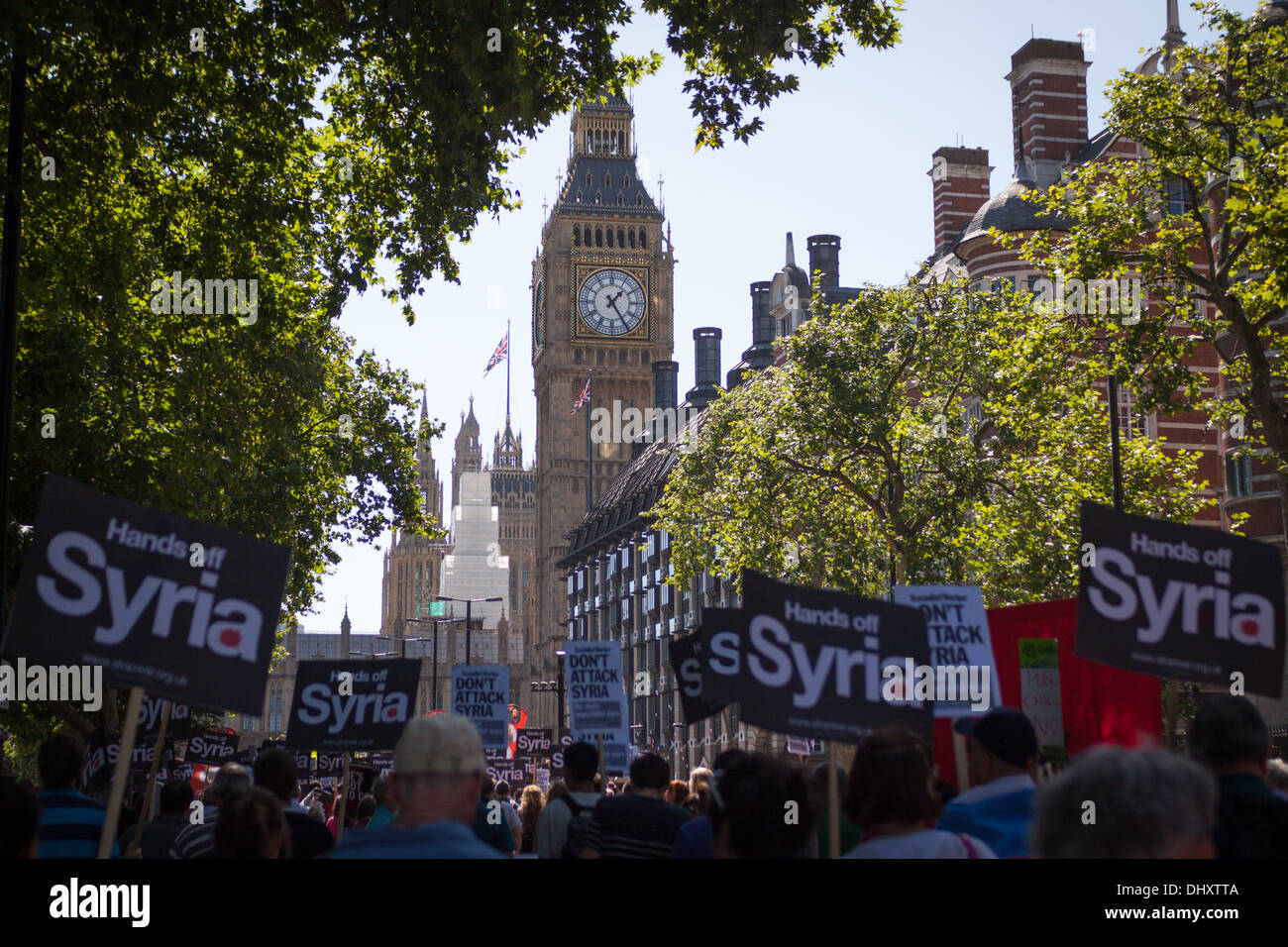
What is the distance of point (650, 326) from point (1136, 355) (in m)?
108

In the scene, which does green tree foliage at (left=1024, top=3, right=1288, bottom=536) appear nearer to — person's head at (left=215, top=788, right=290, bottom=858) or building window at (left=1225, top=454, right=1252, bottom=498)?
building window at (left=1225, top=454, right=1252, bottom=498)

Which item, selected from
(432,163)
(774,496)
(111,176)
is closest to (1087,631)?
(432,163)

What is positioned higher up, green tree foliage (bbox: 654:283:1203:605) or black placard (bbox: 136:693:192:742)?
green tree foliage (bbox: 654:283:1203:605)

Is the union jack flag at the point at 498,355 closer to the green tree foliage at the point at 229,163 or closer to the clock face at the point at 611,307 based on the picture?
the clock face at the point at 611,307

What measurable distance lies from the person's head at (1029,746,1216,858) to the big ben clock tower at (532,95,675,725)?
12445 centimetres

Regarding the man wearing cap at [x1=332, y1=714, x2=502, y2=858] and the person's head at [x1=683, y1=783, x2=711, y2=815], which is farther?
the person's head at [x1=683, y1=783, x2=711, y2=815]

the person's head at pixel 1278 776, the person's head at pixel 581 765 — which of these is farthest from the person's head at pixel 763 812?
the person's head at pixel 581 765

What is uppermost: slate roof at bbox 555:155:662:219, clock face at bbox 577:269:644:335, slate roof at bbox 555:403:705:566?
slate roof at bbox 555:155:662:219

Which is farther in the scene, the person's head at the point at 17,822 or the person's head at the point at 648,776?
the person's head at the point at 648,776

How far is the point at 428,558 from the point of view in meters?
188

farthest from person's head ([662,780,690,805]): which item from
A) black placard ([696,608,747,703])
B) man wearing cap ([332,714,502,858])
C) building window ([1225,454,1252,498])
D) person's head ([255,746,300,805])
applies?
building window ([1225,454,1252,498])

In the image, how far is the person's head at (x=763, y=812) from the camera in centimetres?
522

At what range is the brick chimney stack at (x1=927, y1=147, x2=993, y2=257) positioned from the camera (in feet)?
190

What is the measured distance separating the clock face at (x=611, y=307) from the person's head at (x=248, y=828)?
126674mm
